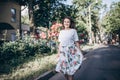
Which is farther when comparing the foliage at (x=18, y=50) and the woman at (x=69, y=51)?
the foliage at (x=18, y=50)

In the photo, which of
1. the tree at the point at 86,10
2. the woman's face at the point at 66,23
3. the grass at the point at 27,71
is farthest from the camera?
the tree at the point at 86,10

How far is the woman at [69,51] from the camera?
25.7 feet

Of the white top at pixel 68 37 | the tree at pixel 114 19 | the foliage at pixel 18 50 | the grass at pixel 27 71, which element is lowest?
the grass at pixel 27 71

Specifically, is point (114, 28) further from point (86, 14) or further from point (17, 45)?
point (17, 45)

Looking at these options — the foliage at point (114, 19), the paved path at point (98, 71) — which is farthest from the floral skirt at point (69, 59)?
the foliage at point (114, 19)

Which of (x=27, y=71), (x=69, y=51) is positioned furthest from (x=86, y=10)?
(x=69, y=51)

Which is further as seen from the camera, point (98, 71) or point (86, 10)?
point (86, 10)

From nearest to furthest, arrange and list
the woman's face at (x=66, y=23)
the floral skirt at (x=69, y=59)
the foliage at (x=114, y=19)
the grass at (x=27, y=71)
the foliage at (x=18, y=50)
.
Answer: the woman's face at (x=66, y=23) → the floral skirt at (x=69, y=59) → the grass at (x=27, y=71) → the foliage at (x=18, y=50) → the foliage at (x=114, y=19)

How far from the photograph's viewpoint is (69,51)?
7.97m

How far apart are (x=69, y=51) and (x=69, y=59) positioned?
23 cm

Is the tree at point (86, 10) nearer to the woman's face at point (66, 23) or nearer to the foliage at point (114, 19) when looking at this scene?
the foliage at point (114, 19)

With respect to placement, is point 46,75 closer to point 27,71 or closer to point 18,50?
point 27,71

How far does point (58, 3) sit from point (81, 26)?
42.5m

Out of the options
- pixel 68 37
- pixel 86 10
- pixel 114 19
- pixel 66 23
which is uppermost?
pixel 86 10
